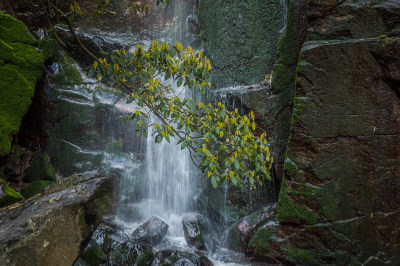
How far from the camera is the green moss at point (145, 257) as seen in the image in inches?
183

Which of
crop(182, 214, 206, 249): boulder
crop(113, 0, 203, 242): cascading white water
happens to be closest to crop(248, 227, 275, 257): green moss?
crop(182, 214, 206, 249): boulder

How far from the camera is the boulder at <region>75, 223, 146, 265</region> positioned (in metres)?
4.63

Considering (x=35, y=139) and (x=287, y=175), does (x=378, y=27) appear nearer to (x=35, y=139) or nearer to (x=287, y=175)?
(x=287, y=175)

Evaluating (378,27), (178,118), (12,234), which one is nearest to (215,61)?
(378,27)

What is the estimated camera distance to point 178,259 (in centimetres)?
457

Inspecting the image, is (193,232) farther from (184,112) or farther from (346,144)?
(346,144)

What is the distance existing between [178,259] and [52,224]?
2427mm

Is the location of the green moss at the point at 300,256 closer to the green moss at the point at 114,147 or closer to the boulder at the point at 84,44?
the green moss at the point at 114,147

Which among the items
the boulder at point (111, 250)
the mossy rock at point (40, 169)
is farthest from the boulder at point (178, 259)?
the mossy rock at point (40, 169)

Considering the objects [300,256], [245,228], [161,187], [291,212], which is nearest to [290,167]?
[291,212]

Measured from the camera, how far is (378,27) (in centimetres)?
407

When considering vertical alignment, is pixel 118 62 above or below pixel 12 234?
above

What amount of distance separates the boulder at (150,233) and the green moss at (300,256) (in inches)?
102

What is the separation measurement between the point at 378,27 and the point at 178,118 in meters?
3.47
